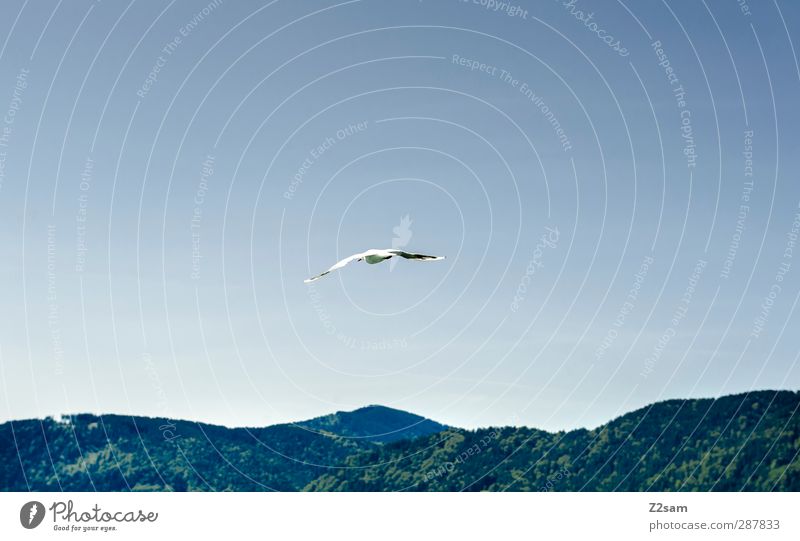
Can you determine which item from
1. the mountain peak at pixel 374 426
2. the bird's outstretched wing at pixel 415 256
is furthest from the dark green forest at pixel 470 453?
the bird's outstretched wing at pixel 415 256

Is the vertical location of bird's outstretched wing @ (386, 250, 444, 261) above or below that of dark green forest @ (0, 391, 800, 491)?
below

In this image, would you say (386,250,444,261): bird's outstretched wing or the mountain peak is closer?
(386,250,444,261): bird's outstretched wing

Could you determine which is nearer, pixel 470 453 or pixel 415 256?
pixel 415 256

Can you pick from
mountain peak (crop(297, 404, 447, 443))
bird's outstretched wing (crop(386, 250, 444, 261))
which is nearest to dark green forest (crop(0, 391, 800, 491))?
mountain peak (crop(297, 404, 447, 443))

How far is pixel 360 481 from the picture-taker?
128 meters

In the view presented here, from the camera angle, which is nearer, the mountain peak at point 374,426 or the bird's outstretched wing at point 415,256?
the bird's outstretched wing at point 415,256

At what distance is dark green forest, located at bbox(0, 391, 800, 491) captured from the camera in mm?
123562

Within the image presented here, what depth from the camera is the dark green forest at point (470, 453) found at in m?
124

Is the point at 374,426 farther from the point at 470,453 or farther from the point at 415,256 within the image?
the point at 415,256

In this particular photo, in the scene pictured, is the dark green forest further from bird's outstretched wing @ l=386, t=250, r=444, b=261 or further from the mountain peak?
bird's outstretched wing @ l=386, t=250, r=444, b=261

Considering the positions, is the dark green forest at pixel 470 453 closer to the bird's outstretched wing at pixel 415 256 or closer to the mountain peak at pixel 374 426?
the mountain peak at pixel 374 426

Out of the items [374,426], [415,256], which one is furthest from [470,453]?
[415,256]

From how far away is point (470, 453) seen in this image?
131875 millimetres
